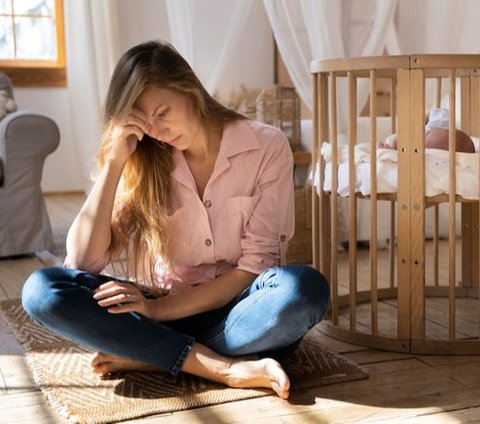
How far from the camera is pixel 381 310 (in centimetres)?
208

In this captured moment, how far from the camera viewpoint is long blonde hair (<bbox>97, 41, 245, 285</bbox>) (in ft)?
4.62

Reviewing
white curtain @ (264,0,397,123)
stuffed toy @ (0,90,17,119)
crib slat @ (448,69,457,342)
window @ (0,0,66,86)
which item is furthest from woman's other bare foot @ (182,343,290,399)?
window @ (0,0,66,86)

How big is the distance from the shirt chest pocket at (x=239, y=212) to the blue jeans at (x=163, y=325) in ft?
0.37

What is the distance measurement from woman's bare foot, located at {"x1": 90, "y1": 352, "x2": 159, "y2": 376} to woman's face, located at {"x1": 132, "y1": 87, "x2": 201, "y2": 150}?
1.39 ft

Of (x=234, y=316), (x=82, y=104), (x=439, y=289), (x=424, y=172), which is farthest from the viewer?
(x=82, y=104)

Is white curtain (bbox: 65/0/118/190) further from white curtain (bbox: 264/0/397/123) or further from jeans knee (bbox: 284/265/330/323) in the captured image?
jeans knee (bbox: 284/265/330/323)

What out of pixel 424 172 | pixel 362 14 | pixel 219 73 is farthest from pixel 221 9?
pixel 424 172

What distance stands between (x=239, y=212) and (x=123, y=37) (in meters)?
2.89

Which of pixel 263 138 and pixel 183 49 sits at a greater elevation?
pixel 183 49

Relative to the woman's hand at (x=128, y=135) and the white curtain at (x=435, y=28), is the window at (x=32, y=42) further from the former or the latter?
the woman's hand at (x=128, y=135)

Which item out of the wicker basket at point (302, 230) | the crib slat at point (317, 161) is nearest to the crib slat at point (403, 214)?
the crib slat at point (317, 161)

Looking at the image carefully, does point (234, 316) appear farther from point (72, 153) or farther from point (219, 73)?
point (72, 153)

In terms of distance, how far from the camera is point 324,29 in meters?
2.85

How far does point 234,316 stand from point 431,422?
0.40 metres
